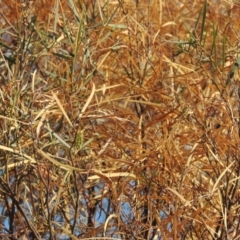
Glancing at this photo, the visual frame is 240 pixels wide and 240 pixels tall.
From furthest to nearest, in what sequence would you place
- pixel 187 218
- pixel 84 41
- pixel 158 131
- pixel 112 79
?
pixel 112 79 → pixel 158 131 → pixel 84 41 → pixel 187 218

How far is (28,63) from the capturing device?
1.57 m

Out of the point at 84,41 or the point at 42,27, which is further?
the point at 42,27

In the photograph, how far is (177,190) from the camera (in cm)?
146

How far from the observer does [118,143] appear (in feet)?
5.06

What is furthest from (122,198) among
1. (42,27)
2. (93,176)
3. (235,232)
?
(42,27)

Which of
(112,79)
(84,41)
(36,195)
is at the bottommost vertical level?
(36,195)

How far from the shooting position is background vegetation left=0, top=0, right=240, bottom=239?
55.1 inches

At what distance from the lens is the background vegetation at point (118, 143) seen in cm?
140

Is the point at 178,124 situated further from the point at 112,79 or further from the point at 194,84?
the point at 112,79

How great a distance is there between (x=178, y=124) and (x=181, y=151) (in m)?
0.05

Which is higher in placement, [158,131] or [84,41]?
[84,41]

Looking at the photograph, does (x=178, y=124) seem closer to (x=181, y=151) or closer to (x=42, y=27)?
(x=181, y=151)

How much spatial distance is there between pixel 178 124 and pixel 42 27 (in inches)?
12.6

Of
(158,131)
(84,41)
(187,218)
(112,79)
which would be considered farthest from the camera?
(112,79)
